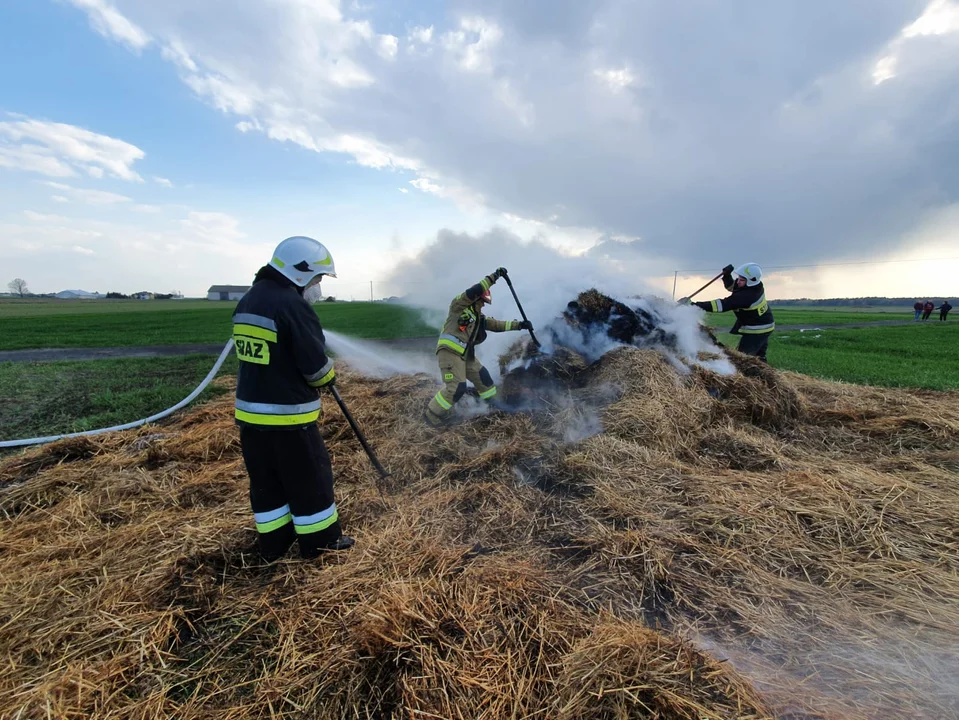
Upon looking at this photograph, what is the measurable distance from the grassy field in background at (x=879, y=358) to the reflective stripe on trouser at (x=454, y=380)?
260 inches

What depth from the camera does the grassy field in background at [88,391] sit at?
700 centimetres

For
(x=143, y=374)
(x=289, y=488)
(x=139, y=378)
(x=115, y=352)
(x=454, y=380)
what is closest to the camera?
(x=289, y=488)

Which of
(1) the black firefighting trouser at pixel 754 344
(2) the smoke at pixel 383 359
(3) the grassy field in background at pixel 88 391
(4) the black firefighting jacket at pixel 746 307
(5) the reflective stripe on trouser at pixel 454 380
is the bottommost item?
(3) the grassy field in background at pixel 88 391

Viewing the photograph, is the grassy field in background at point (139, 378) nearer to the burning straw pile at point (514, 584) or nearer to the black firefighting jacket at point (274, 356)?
the burning straw pile at point (514, 584)

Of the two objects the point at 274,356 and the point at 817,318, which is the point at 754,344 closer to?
the point at 274,356

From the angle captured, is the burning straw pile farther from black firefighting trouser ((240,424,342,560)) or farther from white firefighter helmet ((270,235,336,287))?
white firefighter helmet ((270,235,336,287))

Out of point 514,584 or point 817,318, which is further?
point 817,318

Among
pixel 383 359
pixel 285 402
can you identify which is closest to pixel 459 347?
pixel 285 402

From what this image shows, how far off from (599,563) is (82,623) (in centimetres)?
330

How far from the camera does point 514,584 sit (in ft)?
9.27

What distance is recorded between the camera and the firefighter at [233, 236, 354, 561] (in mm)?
3090

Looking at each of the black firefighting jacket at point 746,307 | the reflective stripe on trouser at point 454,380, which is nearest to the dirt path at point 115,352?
the black firefighting jacket at point 746,307

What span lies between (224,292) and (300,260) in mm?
114512

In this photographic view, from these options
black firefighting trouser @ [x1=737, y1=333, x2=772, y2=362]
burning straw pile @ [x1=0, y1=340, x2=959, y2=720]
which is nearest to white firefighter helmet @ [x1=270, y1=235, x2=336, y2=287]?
burning straw pile @ [x1=0, y1=340, x2=959, y2=720]
